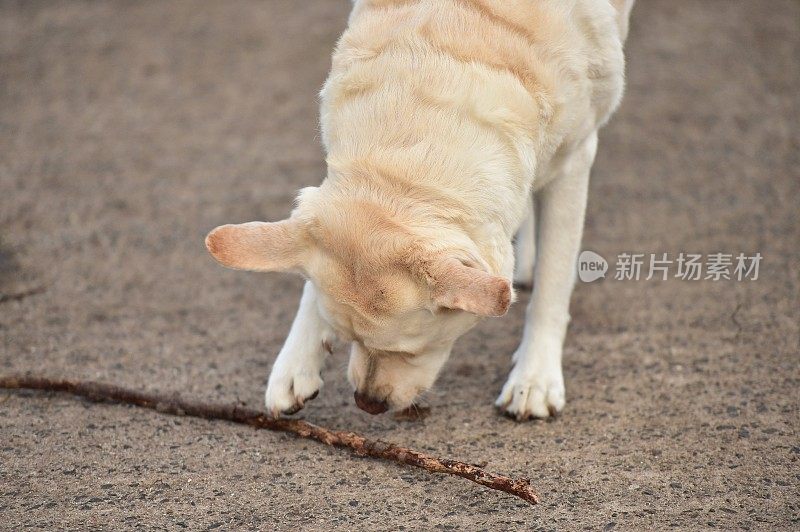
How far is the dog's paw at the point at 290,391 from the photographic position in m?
3.45

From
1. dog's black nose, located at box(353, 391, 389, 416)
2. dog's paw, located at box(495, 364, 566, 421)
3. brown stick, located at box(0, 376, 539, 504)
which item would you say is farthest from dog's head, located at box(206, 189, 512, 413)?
dog's paw, located at box(495, 364, 566, 421)

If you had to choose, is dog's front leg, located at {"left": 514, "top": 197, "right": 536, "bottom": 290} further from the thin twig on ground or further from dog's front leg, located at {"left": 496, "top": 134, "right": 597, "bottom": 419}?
the thin twig on ground

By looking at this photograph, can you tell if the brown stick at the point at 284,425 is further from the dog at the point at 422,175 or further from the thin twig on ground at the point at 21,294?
the thin twig on ground at the point at 21,294

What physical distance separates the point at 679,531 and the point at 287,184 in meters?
3.42

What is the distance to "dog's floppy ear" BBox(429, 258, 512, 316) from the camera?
8.02 feet

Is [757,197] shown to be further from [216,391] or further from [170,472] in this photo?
[170,472]

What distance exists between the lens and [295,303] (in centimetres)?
451

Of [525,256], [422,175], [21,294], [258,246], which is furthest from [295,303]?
[422,175]

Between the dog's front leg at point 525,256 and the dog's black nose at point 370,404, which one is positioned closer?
the dog's black nose at point 370,404

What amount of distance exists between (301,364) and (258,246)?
2.61ft

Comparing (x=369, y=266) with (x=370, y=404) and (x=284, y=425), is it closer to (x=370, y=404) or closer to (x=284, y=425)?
(x=370, y=404)

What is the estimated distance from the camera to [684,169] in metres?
5.72

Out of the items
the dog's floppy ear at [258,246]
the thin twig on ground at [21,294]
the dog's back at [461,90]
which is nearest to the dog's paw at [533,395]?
the dog's back at [461,90]

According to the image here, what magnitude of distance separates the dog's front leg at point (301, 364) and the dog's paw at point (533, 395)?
71 centimetres
